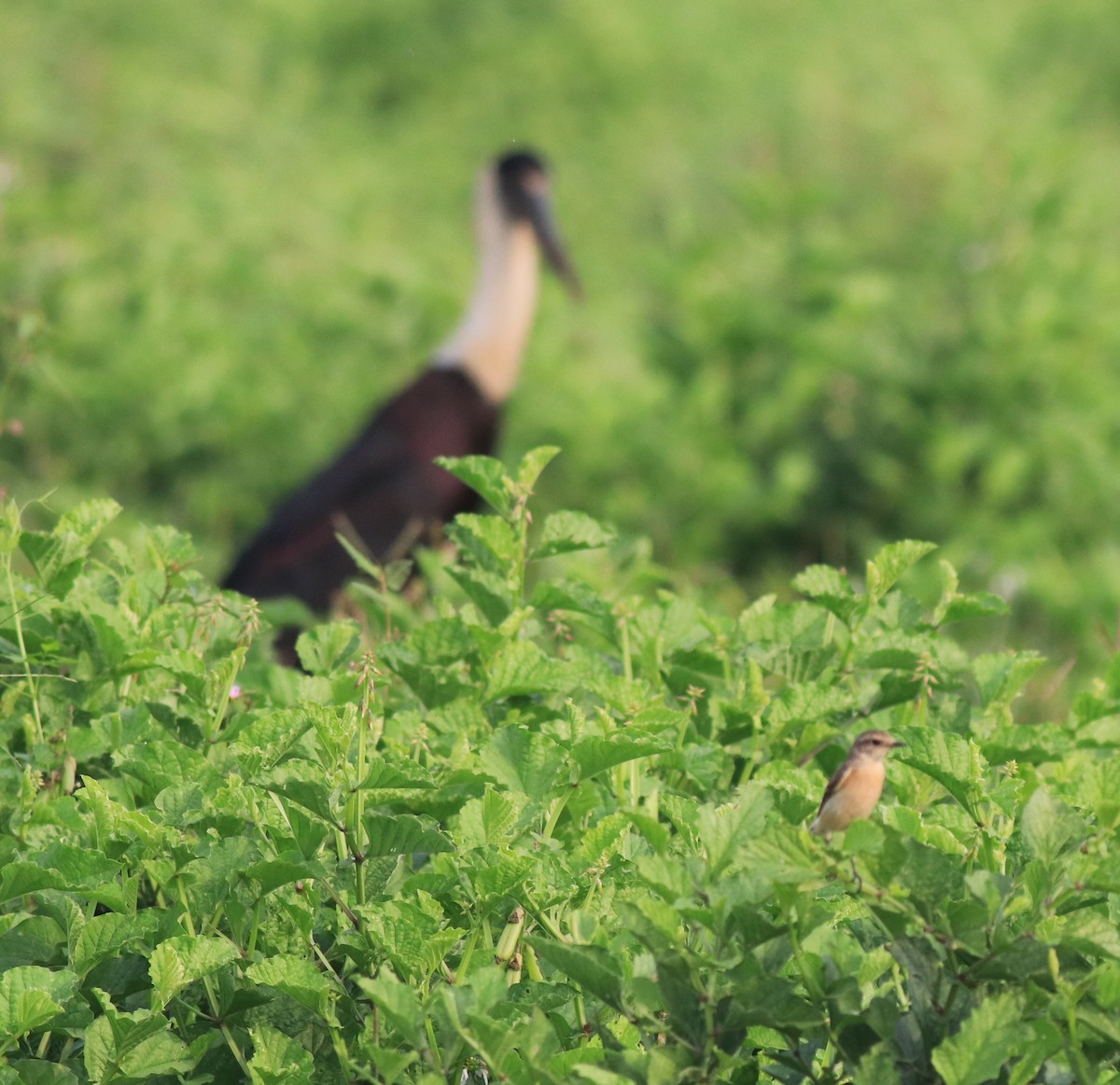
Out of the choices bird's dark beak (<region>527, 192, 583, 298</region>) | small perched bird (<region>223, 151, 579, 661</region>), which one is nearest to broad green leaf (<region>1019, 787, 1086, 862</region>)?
small perched bird (<region>223, 151, 579, 661</region>)

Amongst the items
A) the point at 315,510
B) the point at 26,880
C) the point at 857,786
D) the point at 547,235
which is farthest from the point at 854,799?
the point at 547,235

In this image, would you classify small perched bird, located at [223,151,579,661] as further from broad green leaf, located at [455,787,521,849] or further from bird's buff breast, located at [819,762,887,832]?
broad green leaf, located at [455,787,521,849]

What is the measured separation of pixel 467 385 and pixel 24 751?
14.8 ft

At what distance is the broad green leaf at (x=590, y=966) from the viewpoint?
5.19 feet

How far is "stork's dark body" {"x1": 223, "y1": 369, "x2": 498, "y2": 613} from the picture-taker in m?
5.89

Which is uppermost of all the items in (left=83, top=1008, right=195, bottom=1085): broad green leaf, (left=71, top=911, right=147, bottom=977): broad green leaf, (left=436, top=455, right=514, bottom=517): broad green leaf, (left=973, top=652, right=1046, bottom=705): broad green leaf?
(left=436, top=455, right=514, bottom=517): broad green leaf

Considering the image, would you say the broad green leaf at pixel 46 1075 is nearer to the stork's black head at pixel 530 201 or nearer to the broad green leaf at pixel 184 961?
the broad green leaf at pixel 184 961

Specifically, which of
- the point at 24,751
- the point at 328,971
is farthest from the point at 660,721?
the point at 24,751

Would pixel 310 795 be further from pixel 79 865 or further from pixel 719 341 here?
pixel 719 341

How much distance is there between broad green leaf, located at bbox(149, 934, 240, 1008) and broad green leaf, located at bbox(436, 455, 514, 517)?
2.12 ft

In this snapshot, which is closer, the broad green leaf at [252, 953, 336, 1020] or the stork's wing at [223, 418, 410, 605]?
the broad green leaf at [252, 953, 336, 1020]

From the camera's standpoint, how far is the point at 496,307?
712cm

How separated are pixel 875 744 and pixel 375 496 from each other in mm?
4253

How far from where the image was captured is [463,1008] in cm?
156
